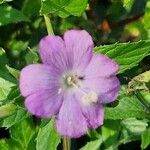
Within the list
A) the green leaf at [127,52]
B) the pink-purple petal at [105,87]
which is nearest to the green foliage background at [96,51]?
the green leaf at [127,52]

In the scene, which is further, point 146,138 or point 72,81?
point 146,138

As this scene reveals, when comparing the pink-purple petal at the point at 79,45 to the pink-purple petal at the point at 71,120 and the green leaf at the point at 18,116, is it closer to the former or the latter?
the pink-purple petal at the point at 71,120

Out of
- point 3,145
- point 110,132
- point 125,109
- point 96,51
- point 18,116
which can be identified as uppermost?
point 96,51

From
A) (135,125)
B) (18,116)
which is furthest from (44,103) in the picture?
(135,125)

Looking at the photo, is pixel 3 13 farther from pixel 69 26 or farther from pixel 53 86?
pixel 53 86

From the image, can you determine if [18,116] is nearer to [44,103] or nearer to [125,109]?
[44,103]

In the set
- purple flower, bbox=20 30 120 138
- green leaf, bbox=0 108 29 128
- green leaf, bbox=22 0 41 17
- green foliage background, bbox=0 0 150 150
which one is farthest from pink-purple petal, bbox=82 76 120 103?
green leaf, bbox=22 0 41 17

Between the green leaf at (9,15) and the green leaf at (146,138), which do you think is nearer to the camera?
the green leaf at (146,138)
